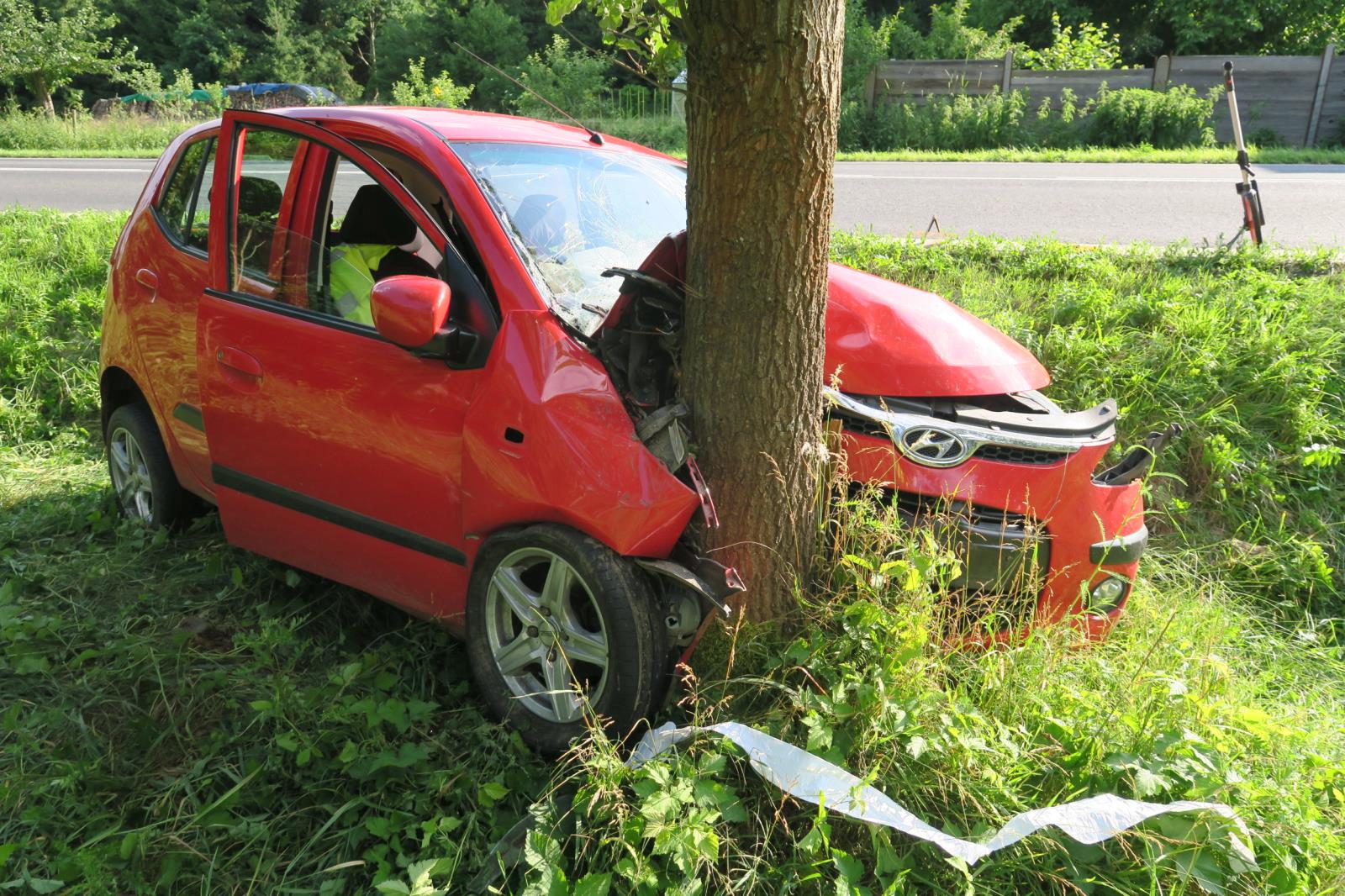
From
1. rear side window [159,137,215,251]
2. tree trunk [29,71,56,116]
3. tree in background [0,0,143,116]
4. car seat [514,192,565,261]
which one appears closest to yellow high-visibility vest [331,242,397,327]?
car seat [514,192,565,261]

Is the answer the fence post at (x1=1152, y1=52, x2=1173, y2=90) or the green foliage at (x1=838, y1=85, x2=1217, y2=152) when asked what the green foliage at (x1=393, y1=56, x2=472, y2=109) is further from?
the fence post at (x1=1152, y1=52, x2=1173, y2=90)

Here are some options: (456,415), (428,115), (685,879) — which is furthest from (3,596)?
(685,879)

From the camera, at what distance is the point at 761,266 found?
266 centimetres

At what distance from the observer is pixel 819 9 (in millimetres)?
2520

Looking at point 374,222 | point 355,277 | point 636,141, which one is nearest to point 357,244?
point 374,222

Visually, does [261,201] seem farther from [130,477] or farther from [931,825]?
[931,825]

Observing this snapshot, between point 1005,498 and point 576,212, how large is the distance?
5.39ft

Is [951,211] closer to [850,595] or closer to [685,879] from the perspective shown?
[850,595]

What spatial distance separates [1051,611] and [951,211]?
23.5ft

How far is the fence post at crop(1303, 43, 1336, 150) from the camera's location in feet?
53.9

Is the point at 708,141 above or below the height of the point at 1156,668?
above

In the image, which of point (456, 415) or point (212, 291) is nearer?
point (456, 415)

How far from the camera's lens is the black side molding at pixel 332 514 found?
2959mm

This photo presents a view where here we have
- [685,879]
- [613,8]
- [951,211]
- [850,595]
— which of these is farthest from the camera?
[951,211]
